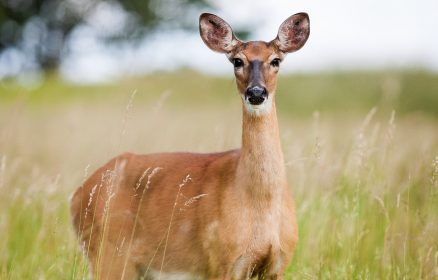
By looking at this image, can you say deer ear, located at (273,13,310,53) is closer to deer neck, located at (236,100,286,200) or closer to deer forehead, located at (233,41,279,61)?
deer forehead, located at (233,41,279,61)

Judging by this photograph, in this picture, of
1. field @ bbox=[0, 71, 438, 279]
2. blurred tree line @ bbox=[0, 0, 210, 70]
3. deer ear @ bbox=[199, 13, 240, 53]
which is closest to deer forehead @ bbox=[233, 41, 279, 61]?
deer ear @ bbox=[199, 13, 240, 53]

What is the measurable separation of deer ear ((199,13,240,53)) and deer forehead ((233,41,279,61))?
13cm

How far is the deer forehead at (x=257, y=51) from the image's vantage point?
14.2 ft

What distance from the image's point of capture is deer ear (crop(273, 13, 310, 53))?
178 inches

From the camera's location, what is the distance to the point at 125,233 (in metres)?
4.61

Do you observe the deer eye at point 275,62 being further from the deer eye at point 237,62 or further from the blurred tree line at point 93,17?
the blurred tree line at point 93,17

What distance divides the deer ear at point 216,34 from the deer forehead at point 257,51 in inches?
5.2

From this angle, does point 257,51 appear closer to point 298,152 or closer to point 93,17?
point 298,152

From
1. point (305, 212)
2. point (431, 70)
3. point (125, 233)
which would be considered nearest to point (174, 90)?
point (431, 70)

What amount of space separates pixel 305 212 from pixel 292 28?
5.78ft

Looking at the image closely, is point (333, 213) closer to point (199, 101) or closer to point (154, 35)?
point (199, 101)

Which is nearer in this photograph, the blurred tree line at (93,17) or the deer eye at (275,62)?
the deer eye at (275,62)

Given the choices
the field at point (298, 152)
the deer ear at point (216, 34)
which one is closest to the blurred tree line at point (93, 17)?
the field at point (298, 152)

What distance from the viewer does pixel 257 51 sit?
436 centimetres
